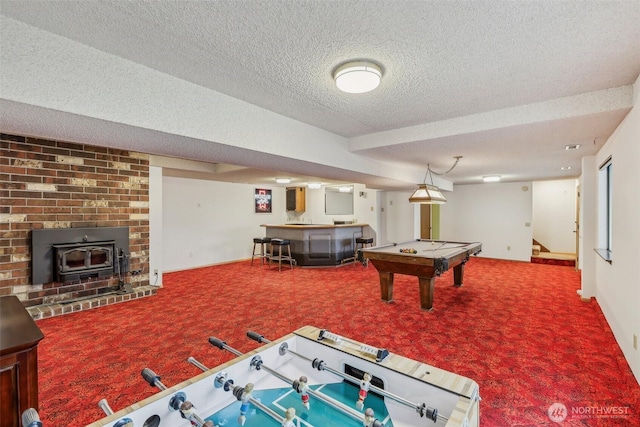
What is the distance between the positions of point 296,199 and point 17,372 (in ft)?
28.0

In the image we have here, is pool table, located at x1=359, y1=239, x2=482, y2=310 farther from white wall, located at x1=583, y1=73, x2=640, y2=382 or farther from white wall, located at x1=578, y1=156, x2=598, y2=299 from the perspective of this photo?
white wall, located at x1=578, y1=156, x2=598, y2=299

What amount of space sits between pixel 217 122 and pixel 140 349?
92.4 inches

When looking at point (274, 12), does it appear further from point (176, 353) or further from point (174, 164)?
point (174, 164)

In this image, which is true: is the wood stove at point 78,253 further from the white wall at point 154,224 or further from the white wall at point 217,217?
the white wall at point 217,217

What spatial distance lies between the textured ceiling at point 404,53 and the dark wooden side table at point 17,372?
5.28ft

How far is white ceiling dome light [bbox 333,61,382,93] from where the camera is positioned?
2.05m

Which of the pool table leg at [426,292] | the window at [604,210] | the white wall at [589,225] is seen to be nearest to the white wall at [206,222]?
the pool table leg at [426,292]

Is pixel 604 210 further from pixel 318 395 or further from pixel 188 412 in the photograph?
pixel 188 412

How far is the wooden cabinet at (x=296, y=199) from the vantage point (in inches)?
386

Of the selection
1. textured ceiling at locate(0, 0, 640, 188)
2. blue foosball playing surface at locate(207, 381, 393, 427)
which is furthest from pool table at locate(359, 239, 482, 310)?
blue foosball playing surface at locate(207, 381, 393, 427)

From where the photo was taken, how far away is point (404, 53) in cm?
196

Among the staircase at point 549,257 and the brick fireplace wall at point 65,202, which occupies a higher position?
the brick fireplace wall at point 65,202

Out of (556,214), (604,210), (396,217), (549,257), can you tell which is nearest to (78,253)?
(604,210)

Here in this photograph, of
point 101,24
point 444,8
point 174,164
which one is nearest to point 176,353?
point 101,24
